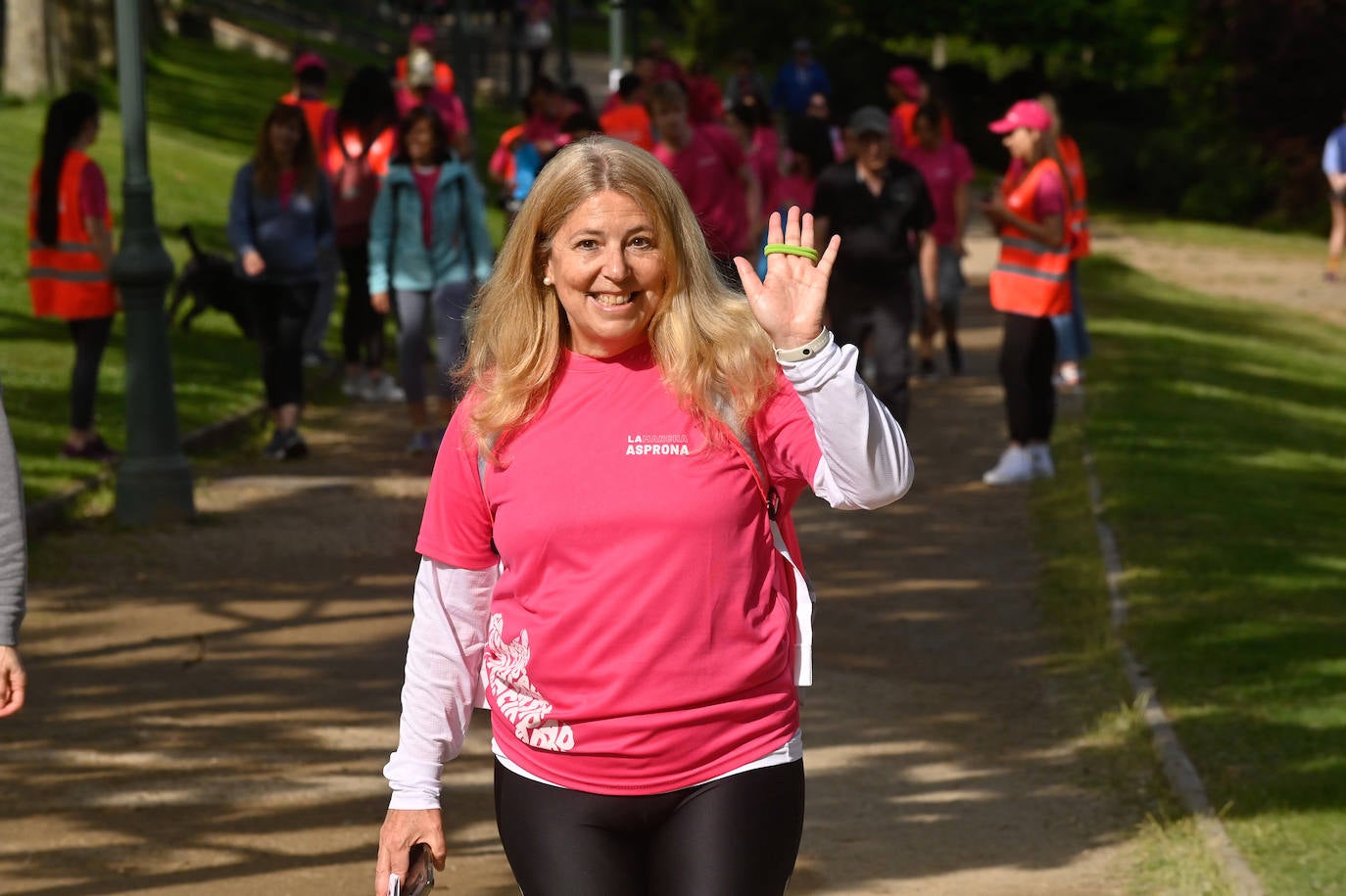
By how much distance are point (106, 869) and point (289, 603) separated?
3.08 meters

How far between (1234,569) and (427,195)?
16.5 ft

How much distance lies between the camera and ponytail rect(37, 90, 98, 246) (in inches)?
415

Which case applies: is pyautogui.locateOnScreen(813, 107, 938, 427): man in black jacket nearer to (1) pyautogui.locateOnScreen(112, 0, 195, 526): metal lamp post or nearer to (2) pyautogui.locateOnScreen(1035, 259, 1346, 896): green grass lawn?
(2) pyautogui.locateOnScreen(1035, 259, 1346, 896): green grass lawn

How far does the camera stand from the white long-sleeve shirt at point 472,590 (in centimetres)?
308

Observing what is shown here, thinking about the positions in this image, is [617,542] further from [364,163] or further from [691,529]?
[364,163]

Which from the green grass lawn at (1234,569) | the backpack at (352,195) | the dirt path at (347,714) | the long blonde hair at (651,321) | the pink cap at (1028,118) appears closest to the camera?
the long blonde hair at (651,321)

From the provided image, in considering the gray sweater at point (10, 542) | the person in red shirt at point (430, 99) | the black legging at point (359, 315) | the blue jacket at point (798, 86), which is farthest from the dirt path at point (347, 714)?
the blue jacket at point (798, 86)

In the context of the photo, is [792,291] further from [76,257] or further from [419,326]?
[419,326]

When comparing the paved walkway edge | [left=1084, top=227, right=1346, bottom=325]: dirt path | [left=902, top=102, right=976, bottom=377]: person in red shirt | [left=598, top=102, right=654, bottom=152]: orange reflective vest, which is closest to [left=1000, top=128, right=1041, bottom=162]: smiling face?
the paved walkway edge

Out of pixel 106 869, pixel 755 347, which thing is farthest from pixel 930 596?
pixel 755 347

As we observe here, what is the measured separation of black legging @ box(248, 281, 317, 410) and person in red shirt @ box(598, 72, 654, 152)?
367cm

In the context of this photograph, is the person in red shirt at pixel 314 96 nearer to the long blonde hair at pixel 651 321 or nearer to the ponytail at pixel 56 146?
the ponytail at pixel 56 146

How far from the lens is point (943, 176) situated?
1434 centimetres

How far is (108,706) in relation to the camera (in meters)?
7.05
